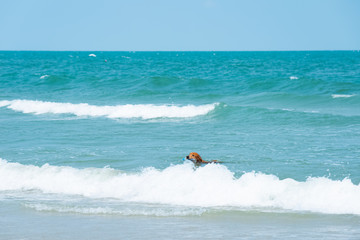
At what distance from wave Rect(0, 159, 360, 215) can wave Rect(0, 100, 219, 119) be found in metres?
10.3

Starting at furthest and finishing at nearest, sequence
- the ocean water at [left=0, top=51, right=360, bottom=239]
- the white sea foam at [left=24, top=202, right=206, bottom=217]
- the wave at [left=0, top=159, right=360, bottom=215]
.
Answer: the wave at [left=0, top=159, right=360, bottom=215] → the white sea foam at [left=24, top=202, right=206, bottom=217] → the ocean water at [left=0, top=51, right=360, bottom=239]

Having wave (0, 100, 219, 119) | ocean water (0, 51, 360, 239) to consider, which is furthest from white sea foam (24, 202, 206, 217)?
wave (0, 100, 219, 119)

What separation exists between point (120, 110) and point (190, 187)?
13288 millimetres

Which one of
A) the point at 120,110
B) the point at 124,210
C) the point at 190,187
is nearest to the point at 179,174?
the point at 190,187

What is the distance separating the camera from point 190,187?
10.4 metres

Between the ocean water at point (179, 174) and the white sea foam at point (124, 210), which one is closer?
the ocean water at point (179, 174)

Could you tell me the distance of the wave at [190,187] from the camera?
9438 mm

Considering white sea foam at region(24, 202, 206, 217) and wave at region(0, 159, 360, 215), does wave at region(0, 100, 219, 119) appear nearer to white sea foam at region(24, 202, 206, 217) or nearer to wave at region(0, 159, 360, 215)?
wave at region(0, 159, 360, 215)

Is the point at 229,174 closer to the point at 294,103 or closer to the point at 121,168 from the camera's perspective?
the point at 121,168

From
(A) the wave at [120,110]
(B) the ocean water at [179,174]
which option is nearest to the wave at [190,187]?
(B) the ocean water at [179,174]

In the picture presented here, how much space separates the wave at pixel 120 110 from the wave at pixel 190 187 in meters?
10.3

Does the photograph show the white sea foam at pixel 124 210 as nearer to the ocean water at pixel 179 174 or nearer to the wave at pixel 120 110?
the ocean water at pixel 179 174

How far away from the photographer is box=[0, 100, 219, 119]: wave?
72.2ft

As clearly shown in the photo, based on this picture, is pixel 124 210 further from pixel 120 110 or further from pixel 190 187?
pixel 120 110
